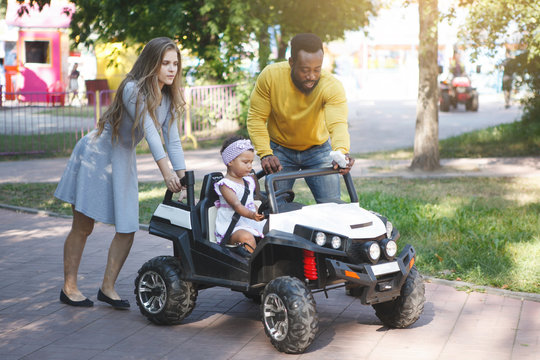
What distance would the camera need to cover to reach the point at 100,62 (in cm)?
3219

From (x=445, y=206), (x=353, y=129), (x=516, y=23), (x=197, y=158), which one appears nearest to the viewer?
(x=445, y=206)

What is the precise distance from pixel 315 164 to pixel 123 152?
4.51ft

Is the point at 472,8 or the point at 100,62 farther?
the point at 100,62

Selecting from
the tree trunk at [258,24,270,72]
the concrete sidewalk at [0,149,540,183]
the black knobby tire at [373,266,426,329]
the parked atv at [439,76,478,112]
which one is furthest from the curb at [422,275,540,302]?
the parked atv at [439,76,478,112]

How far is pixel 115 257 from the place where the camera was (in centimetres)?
556

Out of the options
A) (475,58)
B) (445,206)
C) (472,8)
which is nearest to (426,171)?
(475,58)

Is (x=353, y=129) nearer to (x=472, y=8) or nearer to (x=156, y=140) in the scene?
(x=472, y=8)

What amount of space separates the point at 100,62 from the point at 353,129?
14795 millimetres

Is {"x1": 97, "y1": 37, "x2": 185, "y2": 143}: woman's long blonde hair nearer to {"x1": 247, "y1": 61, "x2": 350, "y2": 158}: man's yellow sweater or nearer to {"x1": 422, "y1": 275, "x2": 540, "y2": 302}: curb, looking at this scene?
{"x1": 247, "y1": 61, "x2": 350, "y2": 158}: man's yellow sweater

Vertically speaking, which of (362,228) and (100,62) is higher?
(100,62)

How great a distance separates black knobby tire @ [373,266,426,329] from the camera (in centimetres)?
487

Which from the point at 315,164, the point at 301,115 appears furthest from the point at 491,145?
the point at 301,115

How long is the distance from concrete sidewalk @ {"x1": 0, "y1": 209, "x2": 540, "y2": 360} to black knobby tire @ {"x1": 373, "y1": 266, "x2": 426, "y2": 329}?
0.29 feet

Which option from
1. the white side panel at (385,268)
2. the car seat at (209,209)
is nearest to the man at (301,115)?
the car seat at (209,209)
